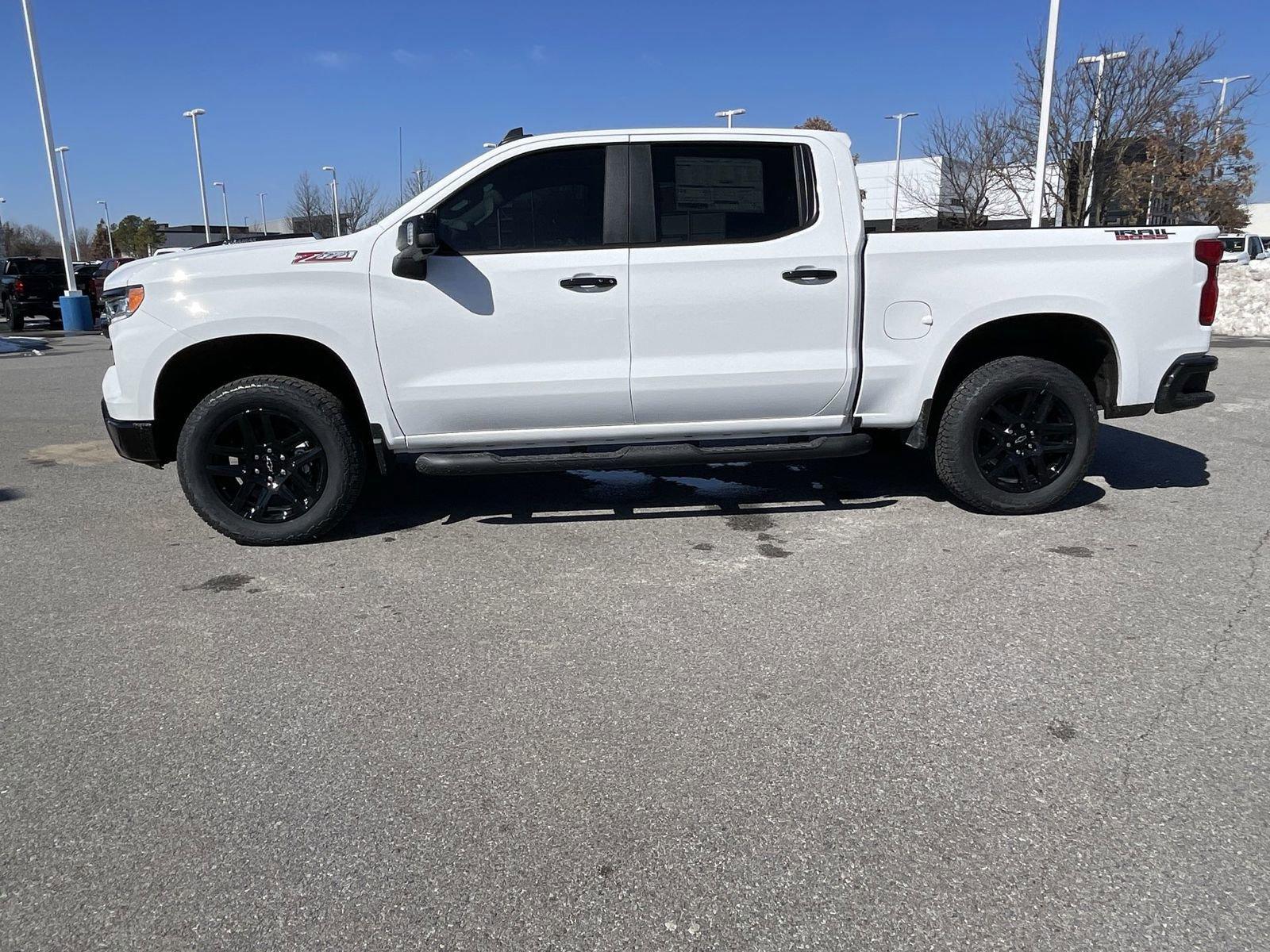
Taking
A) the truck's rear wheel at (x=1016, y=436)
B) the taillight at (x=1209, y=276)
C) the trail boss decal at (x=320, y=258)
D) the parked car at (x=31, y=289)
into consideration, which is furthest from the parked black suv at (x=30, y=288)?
the taillight at (x=1209, y=276)

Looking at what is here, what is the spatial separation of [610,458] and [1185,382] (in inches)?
124

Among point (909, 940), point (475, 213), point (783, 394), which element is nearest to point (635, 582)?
point (783, 394)

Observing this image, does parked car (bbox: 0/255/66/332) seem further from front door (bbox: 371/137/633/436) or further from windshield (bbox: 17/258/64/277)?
front door (bbox: 371/137/633/436)

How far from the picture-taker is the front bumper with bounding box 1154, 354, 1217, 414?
4945 mm

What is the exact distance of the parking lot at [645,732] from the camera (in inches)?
85.7

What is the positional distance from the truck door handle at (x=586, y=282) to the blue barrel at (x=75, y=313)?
20.8m

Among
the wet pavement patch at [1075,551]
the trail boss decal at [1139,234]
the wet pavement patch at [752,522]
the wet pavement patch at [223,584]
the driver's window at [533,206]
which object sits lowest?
the wet pavement patch at [1075,551]

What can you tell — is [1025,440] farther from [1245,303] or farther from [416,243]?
[1245,303]

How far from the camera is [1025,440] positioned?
5.06m

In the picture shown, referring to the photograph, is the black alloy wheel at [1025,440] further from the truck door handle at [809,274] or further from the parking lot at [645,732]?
the truck door handle at [809,274]

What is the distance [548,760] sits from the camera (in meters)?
2.78

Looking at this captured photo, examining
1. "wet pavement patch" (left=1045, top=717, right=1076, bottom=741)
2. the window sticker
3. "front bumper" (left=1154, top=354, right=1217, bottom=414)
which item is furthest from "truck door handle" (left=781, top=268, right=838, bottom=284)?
"wet pavement patch" (left=1045, top=717, right=1076, bottom=741)

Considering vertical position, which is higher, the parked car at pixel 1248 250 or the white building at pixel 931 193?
the white building at pixel 931 193

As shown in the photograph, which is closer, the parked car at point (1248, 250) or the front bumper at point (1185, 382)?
the front bumper at point (1185, 382)
